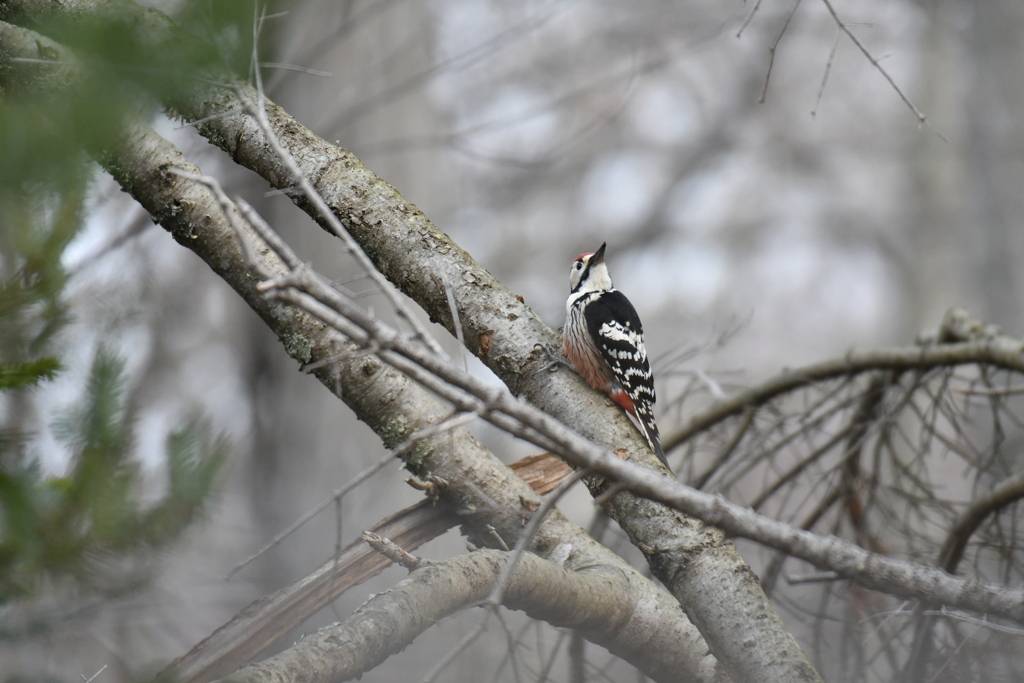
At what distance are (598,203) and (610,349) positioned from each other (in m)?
6.71

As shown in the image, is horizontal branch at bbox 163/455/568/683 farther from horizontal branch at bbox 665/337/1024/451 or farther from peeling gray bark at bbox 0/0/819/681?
horizontal branch at bbox 665/337/1024/451

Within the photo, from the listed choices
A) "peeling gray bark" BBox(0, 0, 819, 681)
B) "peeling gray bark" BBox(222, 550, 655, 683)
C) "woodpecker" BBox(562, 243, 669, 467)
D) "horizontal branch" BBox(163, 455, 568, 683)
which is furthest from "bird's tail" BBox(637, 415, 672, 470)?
"horizontal branch" BBox(163, 455, 568, 683)

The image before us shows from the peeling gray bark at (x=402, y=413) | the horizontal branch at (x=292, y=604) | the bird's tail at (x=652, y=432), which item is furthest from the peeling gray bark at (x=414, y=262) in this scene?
the bird's tail at (x=652, y=432)

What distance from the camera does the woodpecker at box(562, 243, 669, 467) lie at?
8.29 ft

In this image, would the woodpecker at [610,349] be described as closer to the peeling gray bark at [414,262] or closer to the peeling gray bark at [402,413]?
the peeling gray bark at [414,262]

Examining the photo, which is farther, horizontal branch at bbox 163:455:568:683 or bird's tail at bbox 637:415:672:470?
bird's tail at bbox 637:415:672:470

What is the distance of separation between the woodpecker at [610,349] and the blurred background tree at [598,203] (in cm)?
26

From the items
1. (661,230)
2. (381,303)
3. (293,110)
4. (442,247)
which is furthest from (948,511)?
(661,230)

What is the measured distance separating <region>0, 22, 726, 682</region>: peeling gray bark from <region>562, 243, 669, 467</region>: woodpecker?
1.55ft

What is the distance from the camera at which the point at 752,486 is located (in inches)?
342

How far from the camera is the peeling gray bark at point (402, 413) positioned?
6.38 ft

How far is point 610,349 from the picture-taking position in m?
3.01

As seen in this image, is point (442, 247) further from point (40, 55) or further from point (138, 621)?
point (138, 621)

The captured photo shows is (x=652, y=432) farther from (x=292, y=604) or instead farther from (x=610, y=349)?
(x=292, y=604)
